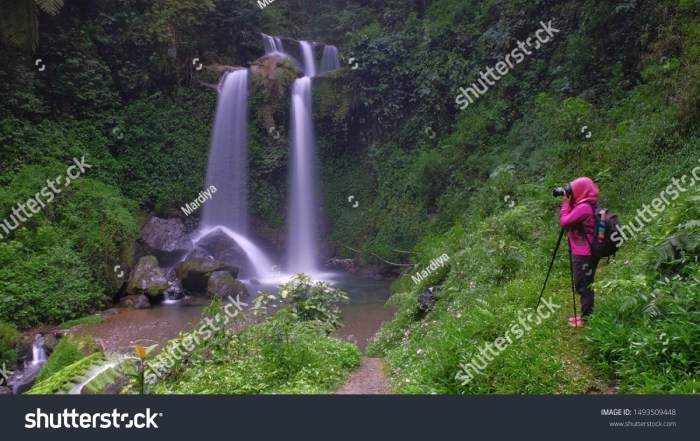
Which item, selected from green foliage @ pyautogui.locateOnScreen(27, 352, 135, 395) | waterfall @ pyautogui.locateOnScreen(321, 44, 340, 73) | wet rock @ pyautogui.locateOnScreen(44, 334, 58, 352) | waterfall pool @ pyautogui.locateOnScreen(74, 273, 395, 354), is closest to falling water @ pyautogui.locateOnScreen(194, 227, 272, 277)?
waterfall pool @ pyautogui.locateOnScreen(74, 273, 395, 354)

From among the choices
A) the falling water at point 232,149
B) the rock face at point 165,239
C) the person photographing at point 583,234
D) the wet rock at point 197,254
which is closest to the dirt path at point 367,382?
the person photographing at point 583,234

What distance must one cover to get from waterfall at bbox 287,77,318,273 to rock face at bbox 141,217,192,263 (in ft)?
15.1

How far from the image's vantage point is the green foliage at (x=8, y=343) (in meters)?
9.23

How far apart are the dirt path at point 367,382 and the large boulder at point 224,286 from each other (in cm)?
777

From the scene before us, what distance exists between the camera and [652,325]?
418 cm

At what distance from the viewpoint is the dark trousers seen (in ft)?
16.0

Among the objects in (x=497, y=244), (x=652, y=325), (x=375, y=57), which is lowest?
(x=652, y=325)

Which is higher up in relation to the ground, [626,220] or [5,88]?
[5,88]

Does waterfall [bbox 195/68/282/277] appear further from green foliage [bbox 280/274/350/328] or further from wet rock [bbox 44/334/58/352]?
green foliage [bbox 280/274/350/328]

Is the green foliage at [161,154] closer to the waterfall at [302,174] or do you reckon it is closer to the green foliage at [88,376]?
the waterfall at [302,174]
